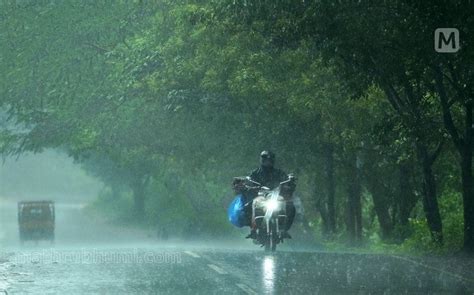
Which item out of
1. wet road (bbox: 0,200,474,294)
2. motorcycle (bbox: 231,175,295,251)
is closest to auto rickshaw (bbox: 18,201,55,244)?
wet road (bbox: 0,200,474,294)

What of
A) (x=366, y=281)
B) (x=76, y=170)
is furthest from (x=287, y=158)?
(x=76, y=170)

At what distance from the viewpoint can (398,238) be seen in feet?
104

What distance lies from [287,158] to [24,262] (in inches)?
629

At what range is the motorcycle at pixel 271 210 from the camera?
19688 millimetres

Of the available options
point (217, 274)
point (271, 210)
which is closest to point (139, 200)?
point (271, 210)

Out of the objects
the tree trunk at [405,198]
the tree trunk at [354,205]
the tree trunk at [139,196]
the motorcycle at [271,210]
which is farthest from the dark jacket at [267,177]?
the tree trunk at [139,196]

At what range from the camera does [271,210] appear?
19.7m

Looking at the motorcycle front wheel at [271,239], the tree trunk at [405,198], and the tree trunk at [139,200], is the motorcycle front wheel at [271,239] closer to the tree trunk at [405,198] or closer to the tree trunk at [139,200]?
the tree trunk at [405,198]

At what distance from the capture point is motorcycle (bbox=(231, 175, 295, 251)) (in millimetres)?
19688

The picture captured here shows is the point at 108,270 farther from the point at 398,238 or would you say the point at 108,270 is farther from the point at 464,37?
the point at 398,238

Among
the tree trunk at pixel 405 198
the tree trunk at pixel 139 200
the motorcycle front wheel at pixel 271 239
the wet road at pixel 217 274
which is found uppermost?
the tree trunk at pixel 139 200

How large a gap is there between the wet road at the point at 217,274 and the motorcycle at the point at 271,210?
39 cm

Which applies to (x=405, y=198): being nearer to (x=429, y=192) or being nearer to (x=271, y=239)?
(x=429, y=192)

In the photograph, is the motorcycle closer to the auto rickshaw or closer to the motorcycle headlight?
the motorcycle headlight
